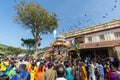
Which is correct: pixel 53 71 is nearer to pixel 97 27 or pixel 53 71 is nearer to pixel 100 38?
pixel 100 38

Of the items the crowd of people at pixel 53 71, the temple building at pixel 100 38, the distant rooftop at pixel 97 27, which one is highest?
the distant rooftop at pixel 97 27

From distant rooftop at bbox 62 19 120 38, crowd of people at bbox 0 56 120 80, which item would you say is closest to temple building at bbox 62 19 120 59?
distant rooftop at bbox 62 19 120 38

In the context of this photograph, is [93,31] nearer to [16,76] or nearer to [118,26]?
[118,26]

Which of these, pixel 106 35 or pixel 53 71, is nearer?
pixel 53 71

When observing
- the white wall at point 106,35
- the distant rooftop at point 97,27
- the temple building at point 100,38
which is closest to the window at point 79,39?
the temple building at point 100,38

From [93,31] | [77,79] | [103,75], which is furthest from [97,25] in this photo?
[77,79]

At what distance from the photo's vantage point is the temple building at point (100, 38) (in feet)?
73.9

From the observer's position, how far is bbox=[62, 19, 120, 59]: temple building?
22.5 meters

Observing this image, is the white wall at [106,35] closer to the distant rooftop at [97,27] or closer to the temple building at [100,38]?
Answer: the temple building at [100,38]

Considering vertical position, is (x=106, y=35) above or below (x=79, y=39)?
below

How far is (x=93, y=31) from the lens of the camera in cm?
2944

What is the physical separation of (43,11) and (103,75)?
26.2 metres

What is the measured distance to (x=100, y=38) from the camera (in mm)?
27938

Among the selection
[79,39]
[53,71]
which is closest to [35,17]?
[79,39]
